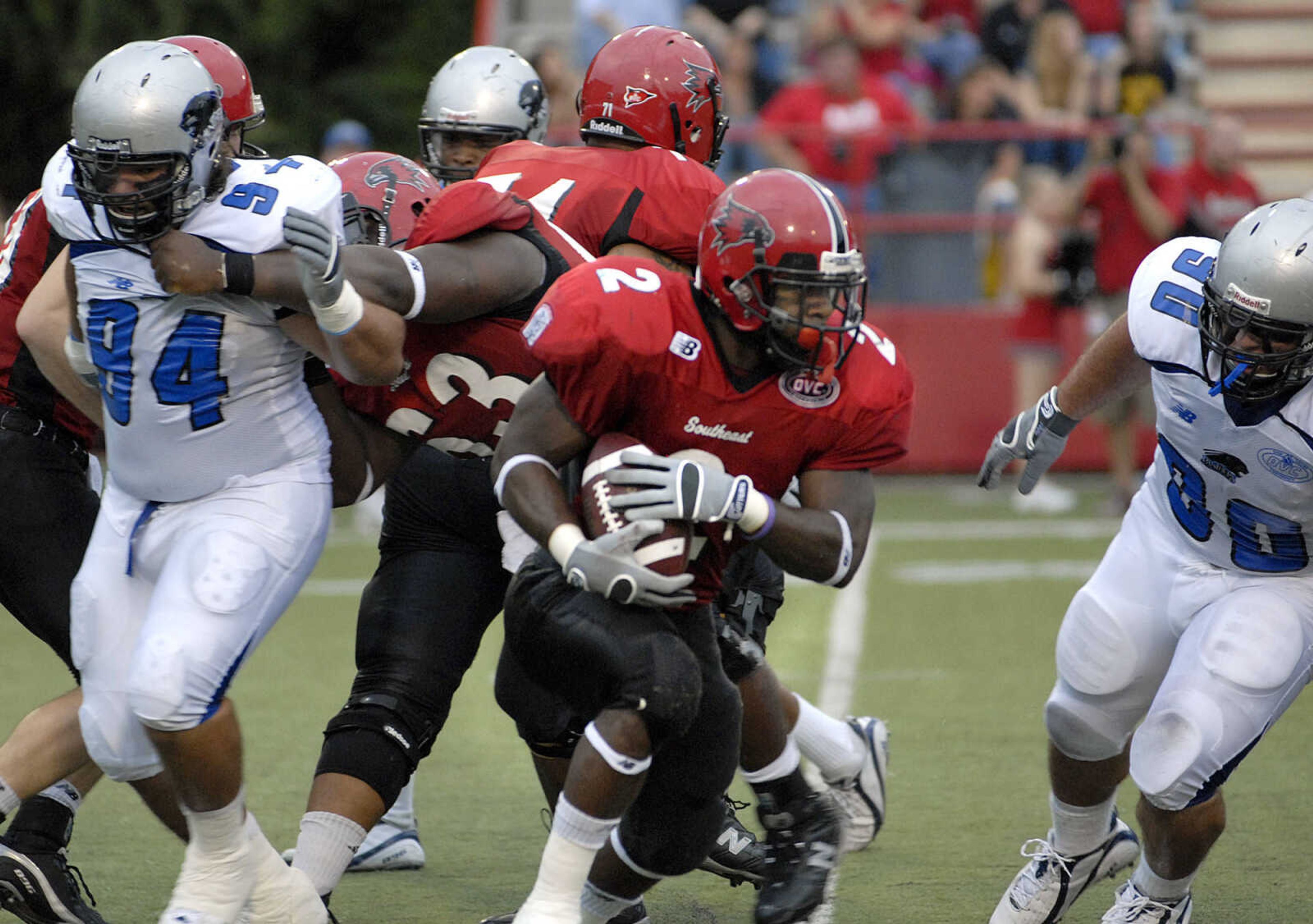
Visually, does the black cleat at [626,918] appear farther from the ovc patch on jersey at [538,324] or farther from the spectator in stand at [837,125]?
the spectator in stand at [837,125]

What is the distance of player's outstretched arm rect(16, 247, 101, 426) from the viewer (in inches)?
139

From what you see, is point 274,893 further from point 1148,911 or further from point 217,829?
point 1148,911

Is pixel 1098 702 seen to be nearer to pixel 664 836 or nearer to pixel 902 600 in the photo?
pixel 664 836

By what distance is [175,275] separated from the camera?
330cm

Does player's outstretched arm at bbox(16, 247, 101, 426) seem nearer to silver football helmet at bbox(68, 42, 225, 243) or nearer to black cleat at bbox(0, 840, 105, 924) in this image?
silver football helmet at bbox(68, 42, 225, 243)

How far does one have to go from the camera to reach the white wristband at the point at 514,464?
327 centimetres

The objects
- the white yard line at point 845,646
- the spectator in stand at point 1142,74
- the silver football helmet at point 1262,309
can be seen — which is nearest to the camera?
the silver football helmet at point 1262,309

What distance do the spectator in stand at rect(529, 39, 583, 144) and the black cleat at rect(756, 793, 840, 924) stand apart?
19.0 ft

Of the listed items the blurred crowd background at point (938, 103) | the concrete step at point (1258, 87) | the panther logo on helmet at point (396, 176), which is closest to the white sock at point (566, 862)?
the panther logo on helmet at point (396, 176)

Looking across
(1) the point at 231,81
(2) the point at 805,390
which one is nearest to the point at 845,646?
(2) the point at 805,390

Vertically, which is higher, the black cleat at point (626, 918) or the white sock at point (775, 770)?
the white sock at point (775, 770)

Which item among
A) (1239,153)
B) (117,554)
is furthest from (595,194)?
(1239,153)

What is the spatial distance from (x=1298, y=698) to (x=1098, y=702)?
264 centimetres

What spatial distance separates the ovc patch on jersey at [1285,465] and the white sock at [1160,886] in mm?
800
